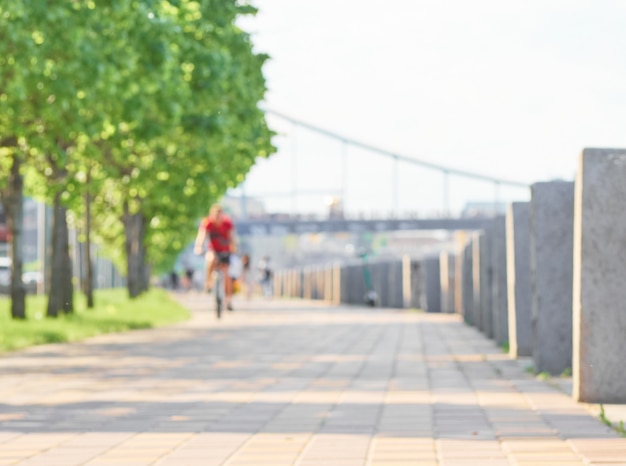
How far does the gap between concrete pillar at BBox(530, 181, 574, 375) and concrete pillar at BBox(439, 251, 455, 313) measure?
16442 millimetres

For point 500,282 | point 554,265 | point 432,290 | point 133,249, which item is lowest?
point 432,290

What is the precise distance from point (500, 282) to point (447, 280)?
13.3m

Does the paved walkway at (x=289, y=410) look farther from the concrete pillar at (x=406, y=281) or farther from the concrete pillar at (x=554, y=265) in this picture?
the concrete pillar at (x=406, y=281)

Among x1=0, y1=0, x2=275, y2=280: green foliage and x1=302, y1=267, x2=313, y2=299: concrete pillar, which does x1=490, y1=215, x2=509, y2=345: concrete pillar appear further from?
x1=302, y1=267, x2=313, y2=299: concrete pillar

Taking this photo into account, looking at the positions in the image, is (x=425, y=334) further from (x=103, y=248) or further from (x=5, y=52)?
(x=103, y=248)

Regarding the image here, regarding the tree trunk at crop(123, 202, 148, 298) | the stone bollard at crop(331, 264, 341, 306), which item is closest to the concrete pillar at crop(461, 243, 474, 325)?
the tree trunk at crop(123, 202, 148, 298)

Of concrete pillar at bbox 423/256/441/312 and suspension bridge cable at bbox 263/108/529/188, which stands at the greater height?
suspension bridge cable at bbox 263/108/529/188

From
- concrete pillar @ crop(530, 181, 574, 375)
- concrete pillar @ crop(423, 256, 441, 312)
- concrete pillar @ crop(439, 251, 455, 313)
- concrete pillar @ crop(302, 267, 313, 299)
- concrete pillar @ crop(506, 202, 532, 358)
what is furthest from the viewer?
concrete pillar @ crop(302, 267, 313, 299)

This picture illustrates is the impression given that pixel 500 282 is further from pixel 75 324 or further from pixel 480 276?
pixel 75 324

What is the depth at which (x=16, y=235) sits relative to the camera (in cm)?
2230

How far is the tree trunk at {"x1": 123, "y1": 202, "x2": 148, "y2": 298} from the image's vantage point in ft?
125

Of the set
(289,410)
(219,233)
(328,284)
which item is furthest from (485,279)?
(328,284)

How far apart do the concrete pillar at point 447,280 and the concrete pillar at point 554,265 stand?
16.4m

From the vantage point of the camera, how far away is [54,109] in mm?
17109
